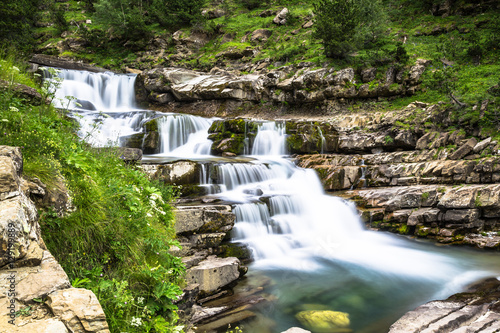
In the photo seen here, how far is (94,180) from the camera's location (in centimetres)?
399

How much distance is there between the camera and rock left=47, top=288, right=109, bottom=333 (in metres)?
1.96

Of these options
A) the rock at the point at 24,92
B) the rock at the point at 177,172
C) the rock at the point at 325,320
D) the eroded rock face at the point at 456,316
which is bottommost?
the rock at the point at 325,320

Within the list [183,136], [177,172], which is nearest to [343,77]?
[183,136]

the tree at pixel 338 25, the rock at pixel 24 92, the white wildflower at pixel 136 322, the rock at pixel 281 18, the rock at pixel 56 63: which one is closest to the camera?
the white wildflower at pixel 136 322

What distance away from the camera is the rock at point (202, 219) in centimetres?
626

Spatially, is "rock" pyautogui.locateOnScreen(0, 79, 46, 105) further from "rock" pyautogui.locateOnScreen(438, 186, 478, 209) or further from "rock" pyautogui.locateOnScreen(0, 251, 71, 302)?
"rock" pyautogui.locateOnScreen(438, 186, 478, 209)

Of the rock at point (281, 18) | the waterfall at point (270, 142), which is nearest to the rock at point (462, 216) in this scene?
the waterfall at point (270, 142)

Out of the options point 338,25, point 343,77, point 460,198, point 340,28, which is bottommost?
point 460,198

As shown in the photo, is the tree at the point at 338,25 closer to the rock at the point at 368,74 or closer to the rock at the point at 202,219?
the rock at the point at 368,74

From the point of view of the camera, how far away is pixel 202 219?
659 centimetres

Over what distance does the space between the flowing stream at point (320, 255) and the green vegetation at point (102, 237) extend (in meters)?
1.29

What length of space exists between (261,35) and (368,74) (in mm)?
12884

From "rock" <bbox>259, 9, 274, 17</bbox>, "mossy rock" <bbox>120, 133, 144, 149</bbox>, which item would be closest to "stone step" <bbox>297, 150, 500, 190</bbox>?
"mossy rock" <bbox>120, 133, 144, 149</bbox>

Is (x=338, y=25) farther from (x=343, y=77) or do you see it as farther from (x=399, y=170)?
(x=399, y=170)
